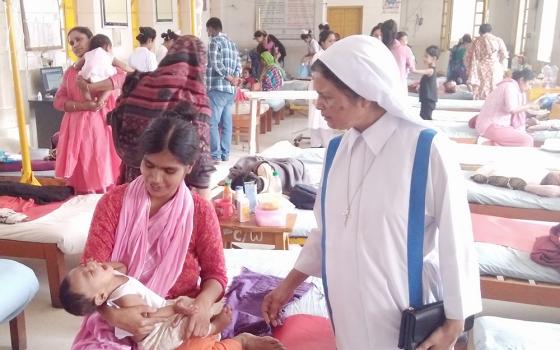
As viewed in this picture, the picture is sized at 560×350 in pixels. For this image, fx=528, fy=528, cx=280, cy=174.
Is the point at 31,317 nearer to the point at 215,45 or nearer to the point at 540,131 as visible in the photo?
the point at 215,45

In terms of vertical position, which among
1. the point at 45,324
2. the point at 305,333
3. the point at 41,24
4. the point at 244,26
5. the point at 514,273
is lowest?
the point at 45,324

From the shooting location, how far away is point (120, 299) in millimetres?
1543

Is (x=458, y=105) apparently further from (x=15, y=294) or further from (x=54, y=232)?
(x=15, y=294)

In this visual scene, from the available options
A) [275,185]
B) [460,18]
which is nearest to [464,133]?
[275,185]

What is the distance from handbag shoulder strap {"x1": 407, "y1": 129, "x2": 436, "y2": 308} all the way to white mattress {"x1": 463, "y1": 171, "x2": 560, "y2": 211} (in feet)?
8.70

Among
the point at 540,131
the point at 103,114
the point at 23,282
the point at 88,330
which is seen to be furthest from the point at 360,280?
the point at 540,131

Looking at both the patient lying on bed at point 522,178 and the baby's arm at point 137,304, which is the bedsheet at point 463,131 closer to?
the patient lying on bed at point 522,178

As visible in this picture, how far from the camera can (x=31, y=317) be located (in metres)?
2.93

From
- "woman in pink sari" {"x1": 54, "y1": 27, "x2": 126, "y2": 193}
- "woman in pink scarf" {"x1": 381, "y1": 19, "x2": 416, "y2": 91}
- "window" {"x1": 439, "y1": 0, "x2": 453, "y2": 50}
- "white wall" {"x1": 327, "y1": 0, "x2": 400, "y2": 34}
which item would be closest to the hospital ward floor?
"woman in pink sari" {"x1": 54, "y1": 27, "x2": 126, "y2": 193}

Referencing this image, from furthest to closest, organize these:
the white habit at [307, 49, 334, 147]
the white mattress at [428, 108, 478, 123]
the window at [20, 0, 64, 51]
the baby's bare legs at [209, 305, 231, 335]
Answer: the white mattress at [428, 108, 478, 123]
the white habit at [307, 49, 334, 147]
the window at [20, 0, 64, 51]
the baby's bare legs at [209, 305, 231, 335]

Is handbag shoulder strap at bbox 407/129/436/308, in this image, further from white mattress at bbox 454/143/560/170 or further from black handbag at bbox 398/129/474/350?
white mattress at bbox 454/143/560/170

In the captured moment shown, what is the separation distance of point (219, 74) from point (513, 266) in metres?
4.02

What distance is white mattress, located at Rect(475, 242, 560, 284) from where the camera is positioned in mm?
2652

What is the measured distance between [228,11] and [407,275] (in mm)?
11363
